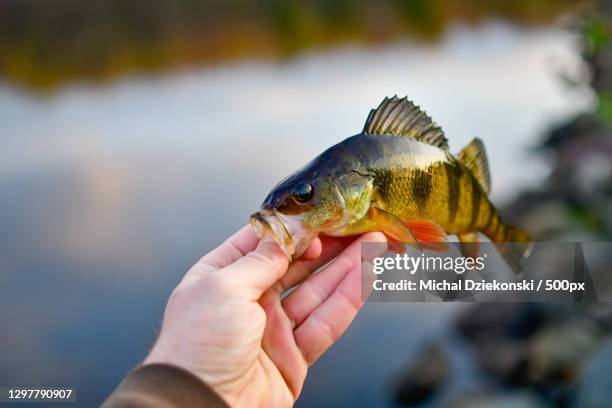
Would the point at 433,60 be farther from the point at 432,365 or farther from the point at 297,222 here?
the point at 297,222

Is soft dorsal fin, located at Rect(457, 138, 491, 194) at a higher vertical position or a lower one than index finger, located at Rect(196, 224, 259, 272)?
higher

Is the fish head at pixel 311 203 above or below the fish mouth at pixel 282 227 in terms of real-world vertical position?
above

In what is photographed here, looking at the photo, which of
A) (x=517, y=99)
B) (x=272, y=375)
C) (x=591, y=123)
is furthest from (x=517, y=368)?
(x=517, y=99)

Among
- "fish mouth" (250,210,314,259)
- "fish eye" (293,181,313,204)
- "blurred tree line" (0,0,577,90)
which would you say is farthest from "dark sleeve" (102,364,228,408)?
"blurred tree line" (0,0,577,90)

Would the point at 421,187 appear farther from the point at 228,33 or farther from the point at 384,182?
the point at 228,33

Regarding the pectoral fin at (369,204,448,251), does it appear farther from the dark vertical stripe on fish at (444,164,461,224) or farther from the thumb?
the thumb

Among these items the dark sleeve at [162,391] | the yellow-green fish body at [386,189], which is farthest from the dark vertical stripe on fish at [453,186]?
the dark sleeve at [162,391]

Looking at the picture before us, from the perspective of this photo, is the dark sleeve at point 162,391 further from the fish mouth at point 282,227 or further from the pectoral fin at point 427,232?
the pectoral fin at point 427,232
